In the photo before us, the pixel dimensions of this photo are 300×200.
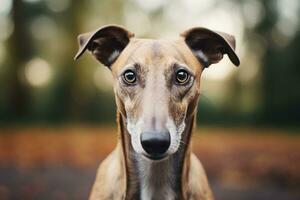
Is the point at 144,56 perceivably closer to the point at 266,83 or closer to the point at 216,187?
the point at 216,187

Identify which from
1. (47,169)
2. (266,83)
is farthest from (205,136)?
(47,169)

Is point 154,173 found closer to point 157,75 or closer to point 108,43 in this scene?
point 157,75

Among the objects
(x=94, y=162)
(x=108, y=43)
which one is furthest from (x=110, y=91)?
(x=108, y=43)

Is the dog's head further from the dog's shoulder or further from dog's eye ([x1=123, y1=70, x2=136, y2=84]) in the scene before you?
the dog's shoulder

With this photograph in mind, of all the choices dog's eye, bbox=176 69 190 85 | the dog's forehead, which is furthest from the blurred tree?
dog's eye, bbox=176 69 190 85

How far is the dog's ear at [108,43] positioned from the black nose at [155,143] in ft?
4.56

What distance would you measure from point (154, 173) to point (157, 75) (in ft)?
3.14

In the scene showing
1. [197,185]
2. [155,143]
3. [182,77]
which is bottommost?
[197,185]

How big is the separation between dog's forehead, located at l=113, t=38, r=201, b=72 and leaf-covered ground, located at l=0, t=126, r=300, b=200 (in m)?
4.94

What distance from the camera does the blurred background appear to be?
628 inches

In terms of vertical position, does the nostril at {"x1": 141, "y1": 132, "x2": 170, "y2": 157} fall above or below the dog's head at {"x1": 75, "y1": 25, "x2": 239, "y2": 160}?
below

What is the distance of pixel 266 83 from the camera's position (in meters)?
26.2

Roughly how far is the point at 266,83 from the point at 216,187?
16.2m

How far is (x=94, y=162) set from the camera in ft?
46.0
